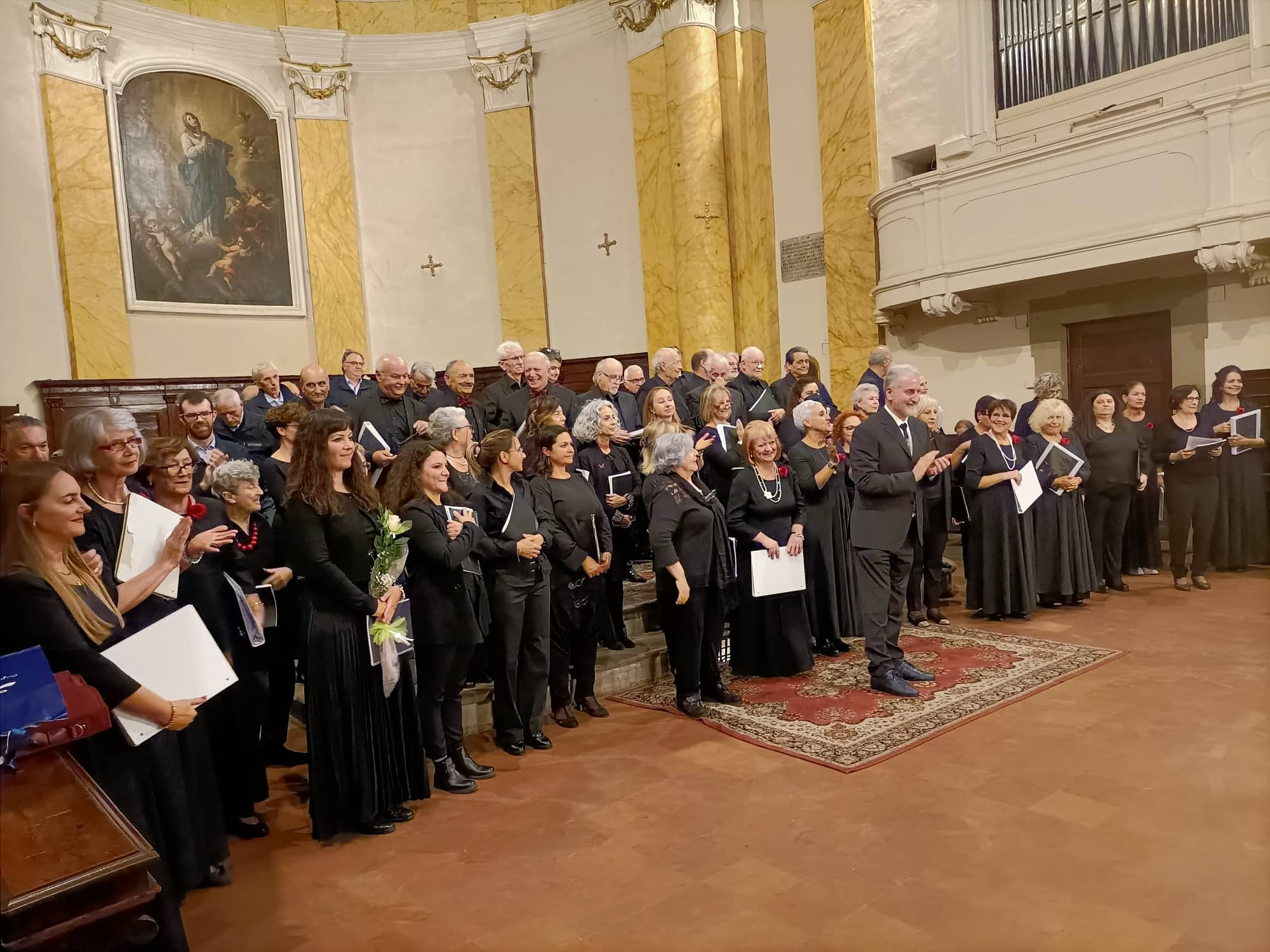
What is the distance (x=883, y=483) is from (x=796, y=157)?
24.5 ft

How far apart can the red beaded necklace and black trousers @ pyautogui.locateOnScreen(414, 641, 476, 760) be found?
0.81 meters

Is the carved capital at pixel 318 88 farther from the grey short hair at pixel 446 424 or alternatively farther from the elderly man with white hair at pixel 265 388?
the grey short hair at pixel 446 424

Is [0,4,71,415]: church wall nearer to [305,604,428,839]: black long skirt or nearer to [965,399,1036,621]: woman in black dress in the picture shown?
[305,604,428,839]: black long skirt

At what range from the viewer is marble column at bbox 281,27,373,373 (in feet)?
40.4

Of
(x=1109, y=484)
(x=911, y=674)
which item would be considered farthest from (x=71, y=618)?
(x=1109, y=484)

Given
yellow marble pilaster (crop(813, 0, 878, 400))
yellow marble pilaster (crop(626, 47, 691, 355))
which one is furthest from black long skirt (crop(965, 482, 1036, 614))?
yellow marble pilaster (crop(626, 47, 691, 355))

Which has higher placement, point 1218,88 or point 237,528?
point 1218,88

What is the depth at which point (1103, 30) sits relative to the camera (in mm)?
8820

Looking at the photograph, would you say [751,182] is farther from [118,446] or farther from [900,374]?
[118,446]

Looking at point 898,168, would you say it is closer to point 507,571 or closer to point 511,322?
point 511,322

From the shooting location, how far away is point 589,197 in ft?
41.3

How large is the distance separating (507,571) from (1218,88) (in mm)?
7843

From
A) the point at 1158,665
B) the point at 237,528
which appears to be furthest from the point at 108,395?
the point at 1158,665

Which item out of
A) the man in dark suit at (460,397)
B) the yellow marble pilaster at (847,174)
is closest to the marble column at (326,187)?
the man in dark suit at (460,397)
